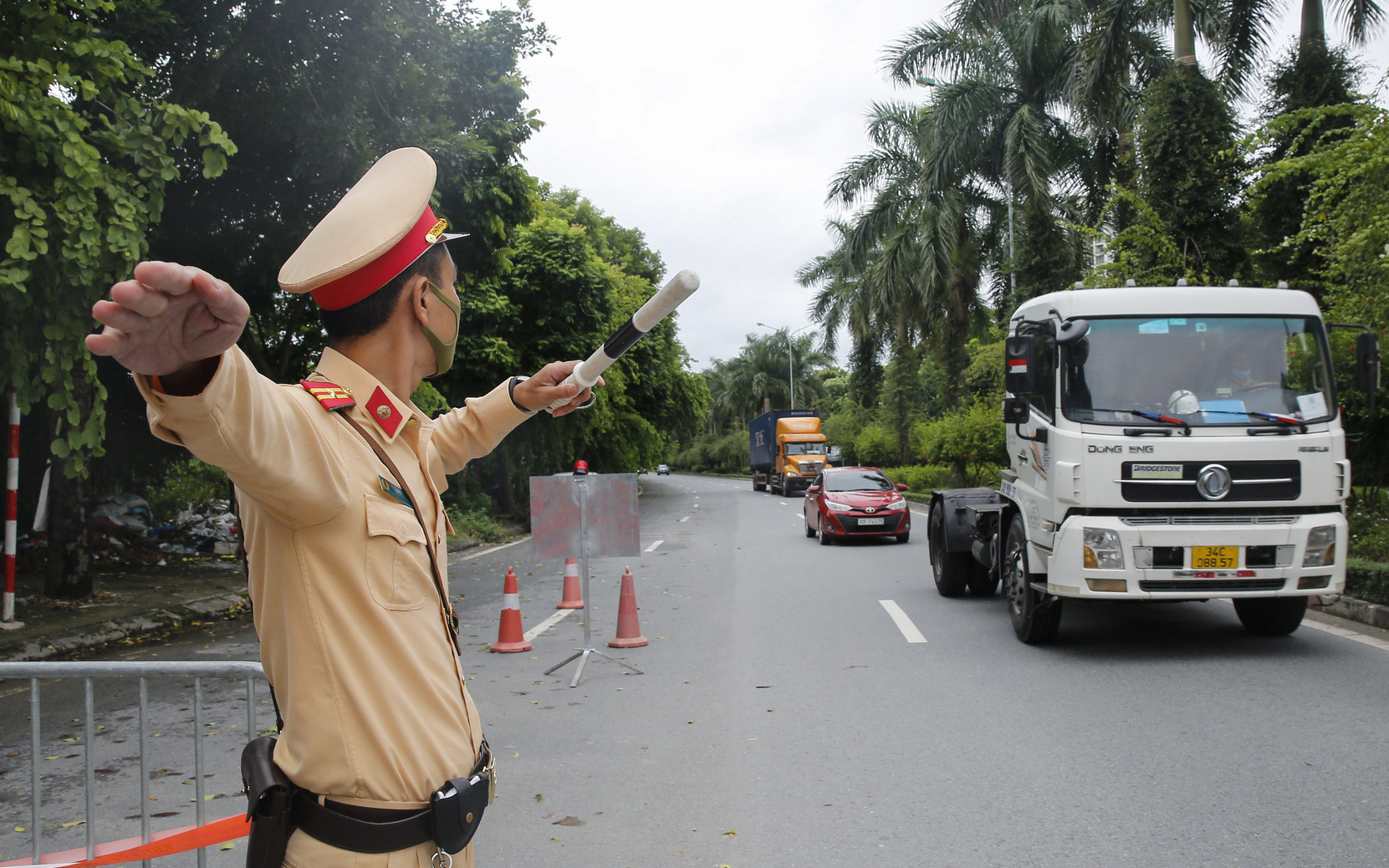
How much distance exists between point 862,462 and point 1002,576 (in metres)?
37.8

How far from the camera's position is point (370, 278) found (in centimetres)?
185

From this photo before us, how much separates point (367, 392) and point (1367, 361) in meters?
8.05

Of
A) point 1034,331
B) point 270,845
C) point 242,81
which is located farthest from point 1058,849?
point 242,81

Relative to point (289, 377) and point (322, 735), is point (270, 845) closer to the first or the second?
point (322, 735)

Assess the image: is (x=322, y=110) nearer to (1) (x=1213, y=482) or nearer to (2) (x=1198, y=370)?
(2) (x=1198, y=370)

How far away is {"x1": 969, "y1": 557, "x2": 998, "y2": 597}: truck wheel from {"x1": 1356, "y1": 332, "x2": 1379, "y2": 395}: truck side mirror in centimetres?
445

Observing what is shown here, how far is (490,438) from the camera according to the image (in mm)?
2502

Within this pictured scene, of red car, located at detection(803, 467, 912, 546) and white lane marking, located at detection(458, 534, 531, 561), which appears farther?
white lane marking, located at detection(458, 534, 531, 561)

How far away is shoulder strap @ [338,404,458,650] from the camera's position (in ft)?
5.79

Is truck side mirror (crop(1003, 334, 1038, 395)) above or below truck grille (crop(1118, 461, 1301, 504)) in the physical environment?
above

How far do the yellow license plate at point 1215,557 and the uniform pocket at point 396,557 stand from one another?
274 inches

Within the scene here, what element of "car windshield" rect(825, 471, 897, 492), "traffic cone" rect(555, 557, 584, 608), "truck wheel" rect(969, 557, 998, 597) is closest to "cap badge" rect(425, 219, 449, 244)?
"traffic cone" rect(555, 557, 584, 608)

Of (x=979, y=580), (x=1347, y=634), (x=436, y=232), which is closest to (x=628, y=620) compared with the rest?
(x=979, y=580)

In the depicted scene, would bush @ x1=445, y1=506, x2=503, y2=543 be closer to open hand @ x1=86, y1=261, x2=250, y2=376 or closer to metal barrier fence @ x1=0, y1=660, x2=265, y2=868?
metal barrier fence @ x1=0, y1=660, x2=265, y2=868
